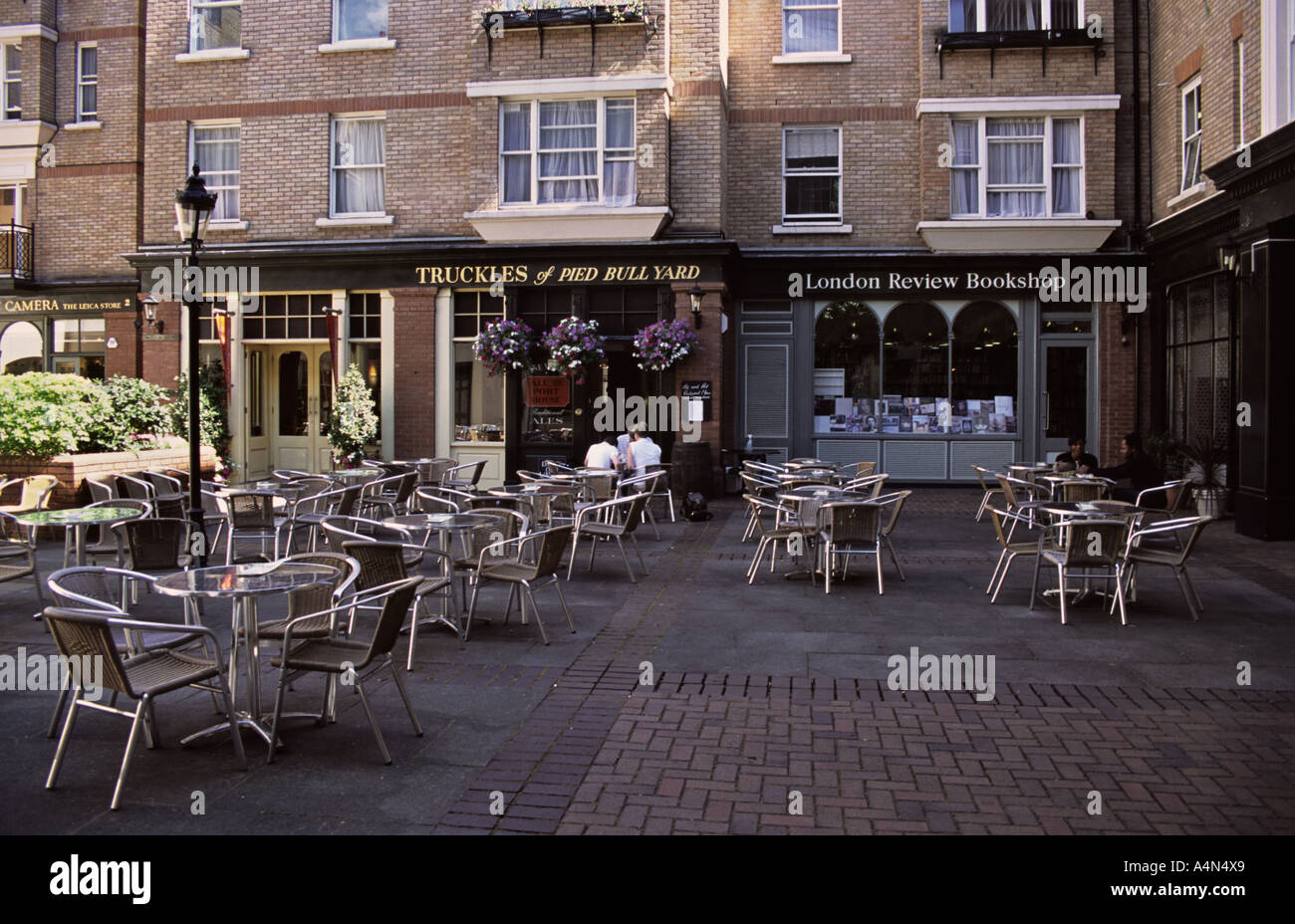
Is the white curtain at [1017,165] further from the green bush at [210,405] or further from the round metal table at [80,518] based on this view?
the round metal table at [80,518]

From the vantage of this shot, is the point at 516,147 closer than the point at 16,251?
Yes

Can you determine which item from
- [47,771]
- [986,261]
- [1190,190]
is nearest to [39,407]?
[47,771]

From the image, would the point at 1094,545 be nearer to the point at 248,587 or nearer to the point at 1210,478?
the point at 248,587

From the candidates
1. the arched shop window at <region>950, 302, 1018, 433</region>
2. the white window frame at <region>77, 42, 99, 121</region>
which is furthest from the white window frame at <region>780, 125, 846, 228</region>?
the white window frame at <region>77, 42, 99, 121</region>

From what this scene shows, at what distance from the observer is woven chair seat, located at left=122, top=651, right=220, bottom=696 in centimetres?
495

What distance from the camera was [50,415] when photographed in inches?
508

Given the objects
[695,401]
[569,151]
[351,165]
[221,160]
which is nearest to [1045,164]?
[695,401]

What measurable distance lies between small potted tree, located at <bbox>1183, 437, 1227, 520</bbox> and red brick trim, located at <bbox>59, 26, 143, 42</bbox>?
22371mm

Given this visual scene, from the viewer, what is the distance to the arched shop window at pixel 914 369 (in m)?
19.8

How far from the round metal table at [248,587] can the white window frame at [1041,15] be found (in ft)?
58.4

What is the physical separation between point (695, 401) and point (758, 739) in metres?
12.6

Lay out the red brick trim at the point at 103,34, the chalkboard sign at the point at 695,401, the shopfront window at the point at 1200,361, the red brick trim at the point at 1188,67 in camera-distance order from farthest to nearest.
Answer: the red brick trim at the point at 103,34 → the chalkboard sign at the point at 695,401 → the red brick trim at the point at 1188,67 → the shopfront window at the point at 1200,361

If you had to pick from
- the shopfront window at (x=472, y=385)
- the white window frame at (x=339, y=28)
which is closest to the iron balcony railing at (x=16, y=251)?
the white window frame at (x=339, y=28)

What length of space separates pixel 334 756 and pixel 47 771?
4.41 feet
